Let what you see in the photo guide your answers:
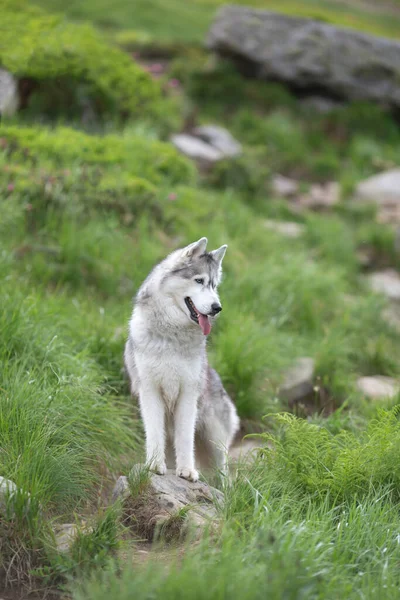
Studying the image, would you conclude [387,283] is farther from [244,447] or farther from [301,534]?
[301,534]

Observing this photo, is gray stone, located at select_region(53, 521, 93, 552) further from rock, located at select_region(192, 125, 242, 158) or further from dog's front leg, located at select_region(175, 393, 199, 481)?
rock, located at select_region(192, 125, 242, 158)

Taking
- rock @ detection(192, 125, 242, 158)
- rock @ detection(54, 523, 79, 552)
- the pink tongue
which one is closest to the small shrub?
rock @ detection(192, 125, 242, 158)

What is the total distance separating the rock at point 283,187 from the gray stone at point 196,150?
109cm

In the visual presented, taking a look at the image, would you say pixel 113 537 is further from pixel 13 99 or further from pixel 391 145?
pixel 391 145

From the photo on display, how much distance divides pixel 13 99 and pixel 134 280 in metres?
3.57

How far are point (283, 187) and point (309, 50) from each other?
369cm

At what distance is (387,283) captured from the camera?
31.5ft

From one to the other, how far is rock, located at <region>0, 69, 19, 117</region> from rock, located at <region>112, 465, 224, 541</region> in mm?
5960

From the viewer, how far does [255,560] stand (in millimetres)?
3041

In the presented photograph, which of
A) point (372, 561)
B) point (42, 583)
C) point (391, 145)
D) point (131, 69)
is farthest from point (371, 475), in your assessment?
point (391, 145)

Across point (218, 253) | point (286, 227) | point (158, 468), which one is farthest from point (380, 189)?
point (158, 468)

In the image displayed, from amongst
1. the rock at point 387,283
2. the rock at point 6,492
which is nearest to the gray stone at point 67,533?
the rock at point 6,492

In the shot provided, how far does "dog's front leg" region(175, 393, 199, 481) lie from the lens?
429 cm

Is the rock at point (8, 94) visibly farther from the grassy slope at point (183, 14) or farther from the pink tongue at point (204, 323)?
the grassy slope at point (183, 14)
